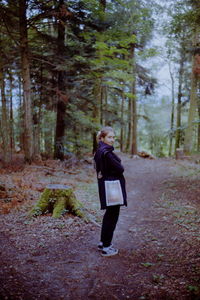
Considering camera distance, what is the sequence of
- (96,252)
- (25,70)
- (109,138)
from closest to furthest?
(109,138), (96,252), (25,70)

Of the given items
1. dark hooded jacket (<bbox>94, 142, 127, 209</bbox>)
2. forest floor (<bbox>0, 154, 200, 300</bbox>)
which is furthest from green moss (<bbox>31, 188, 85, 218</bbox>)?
dark hooded jacket (<bbox>94, 142, 127, 209</bbox>)

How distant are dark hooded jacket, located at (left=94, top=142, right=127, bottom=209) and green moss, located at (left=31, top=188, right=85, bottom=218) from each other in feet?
7.09

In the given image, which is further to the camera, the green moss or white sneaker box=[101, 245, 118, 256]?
the green moss

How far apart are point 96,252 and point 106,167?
63.0 inches

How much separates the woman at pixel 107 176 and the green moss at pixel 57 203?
5.93 feet

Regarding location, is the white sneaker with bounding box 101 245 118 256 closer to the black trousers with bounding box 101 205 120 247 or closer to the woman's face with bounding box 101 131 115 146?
the black trousers with bounding box 101 205 120 247

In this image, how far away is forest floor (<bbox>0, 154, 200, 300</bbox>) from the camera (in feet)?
10.1

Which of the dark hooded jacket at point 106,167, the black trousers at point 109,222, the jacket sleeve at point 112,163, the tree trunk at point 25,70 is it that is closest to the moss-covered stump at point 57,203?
the black trousers at point 109,222

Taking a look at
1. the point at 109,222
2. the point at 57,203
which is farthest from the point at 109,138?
the point at 57,203

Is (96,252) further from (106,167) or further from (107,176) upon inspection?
(106,167)

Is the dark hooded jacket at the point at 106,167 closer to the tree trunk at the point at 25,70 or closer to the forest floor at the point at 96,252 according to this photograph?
the forest floor at the point at 96,252

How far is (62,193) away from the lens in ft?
19.8

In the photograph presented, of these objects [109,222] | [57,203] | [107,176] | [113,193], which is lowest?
[57,203]

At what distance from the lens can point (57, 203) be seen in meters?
6.05
